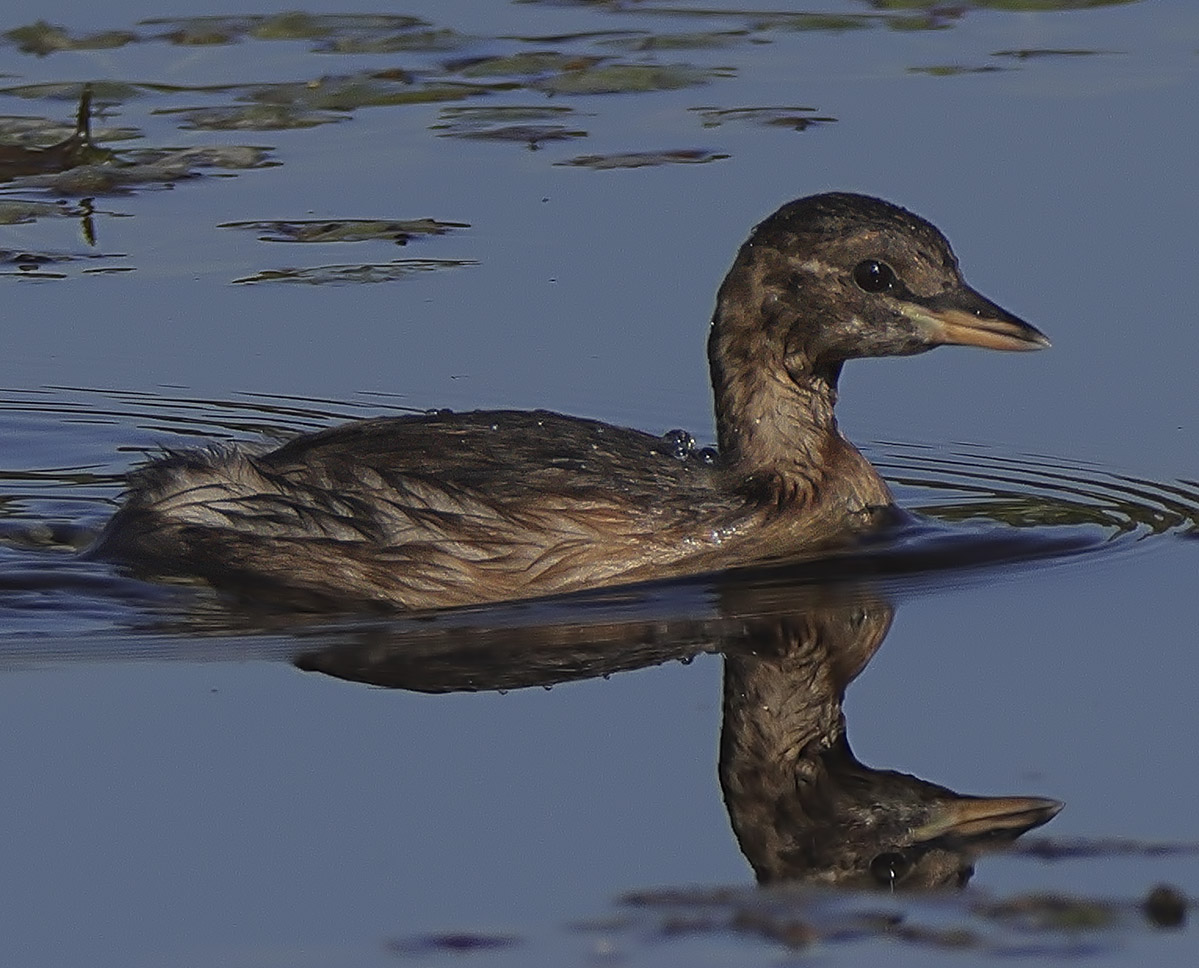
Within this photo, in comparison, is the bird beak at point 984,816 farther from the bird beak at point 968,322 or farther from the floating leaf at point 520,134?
the floating leaf at point 520,134

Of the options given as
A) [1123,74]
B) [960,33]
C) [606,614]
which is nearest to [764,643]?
[606,614]

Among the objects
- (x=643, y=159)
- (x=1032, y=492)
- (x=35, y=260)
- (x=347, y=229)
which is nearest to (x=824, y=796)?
(x=1032, y=492)

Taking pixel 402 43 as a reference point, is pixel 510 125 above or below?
below

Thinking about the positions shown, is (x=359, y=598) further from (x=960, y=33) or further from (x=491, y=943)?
(x=960, y=33)

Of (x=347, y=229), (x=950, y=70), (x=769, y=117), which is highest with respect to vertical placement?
(x=950, y=70)

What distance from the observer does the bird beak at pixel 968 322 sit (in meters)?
11.3

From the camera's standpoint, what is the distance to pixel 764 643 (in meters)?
10.5

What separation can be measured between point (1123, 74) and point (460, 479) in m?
7.73

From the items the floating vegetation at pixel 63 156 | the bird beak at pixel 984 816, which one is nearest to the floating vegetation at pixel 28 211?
the floating vegetation at pixel 63 156

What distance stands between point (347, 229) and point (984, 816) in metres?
7.54

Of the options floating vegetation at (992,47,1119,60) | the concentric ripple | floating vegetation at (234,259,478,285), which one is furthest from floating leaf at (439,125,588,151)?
the concentric ripple

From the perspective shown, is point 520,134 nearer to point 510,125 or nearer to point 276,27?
point 510,125

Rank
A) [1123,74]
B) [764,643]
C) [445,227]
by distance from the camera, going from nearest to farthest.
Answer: [764,643] < [445,227] < [1123,74]

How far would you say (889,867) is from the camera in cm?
829
